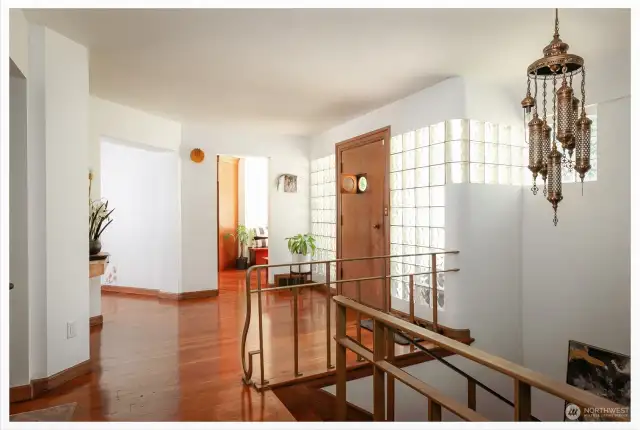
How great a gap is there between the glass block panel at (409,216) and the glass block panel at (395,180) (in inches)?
11.3

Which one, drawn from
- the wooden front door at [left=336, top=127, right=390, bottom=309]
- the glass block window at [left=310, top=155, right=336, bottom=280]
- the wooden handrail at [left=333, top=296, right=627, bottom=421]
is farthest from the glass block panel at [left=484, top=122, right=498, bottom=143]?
the wooden handrail at [left=333, top=296, right=627, bottom=421]

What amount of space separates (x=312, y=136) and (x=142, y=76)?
3.11 meters

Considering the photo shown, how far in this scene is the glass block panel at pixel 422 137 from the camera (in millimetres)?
4027

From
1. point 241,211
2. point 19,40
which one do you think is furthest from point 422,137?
point 241,211

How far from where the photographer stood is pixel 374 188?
4848 mm

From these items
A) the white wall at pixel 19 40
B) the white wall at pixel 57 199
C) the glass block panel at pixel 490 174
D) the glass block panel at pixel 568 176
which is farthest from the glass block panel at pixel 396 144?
the white wall at pixel 19 40

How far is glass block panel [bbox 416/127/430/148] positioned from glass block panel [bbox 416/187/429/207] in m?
0.44

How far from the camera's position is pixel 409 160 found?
169 inches

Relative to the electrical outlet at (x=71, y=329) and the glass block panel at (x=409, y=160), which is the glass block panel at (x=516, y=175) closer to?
the glass block panel at (x=409, y=160)

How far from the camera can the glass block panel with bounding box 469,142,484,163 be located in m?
3.76

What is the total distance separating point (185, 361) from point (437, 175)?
8.91ft
